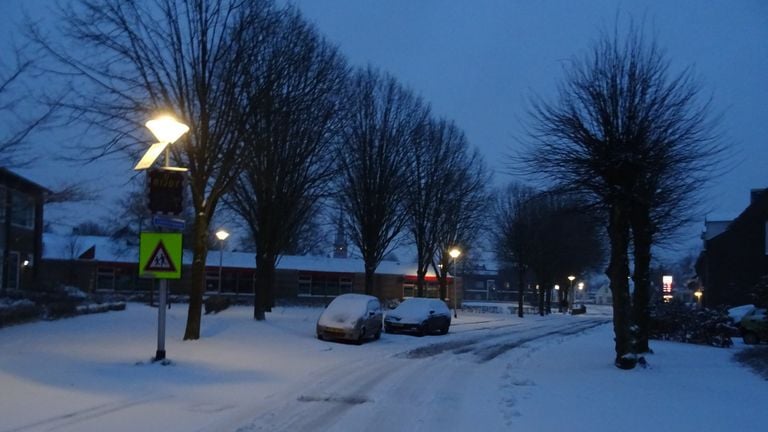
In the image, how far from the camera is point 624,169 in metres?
15.0

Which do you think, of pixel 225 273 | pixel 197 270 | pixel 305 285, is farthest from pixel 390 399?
pixel 305 285

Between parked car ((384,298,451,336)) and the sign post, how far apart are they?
15177 mm

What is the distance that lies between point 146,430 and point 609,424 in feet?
19.5

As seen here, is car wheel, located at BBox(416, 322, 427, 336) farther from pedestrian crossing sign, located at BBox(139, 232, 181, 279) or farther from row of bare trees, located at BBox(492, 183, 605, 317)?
row of bare trees, located at BBox(492, 183, 605, 317)

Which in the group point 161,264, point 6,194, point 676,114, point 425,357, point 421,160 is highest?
point 421,160

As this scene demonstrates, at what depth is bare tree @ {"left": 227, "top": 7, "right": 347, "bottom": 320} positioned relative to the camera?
19.6 m

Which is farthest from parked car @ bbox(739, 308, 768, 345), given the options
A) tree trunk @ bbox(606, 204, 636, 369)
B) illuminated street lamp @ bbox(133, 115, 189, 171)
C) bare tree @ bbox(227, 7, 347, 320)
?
Result: illuminated street lamp @ bbox(133, 115, 189, 171)

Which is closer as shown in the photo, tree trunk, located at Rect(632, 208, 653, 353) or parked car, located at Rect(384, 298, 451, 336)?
tree trunk, located at Rect(632, 208, 653, 353)

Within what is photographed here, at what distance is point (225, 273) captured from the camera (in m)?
59.5

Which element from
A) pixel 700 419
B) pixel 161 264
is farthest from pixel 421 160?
pixel 700 419

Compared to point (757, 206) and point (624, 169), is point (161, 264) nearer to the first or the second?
point (624, 169)

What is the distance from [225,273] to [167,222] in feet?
155

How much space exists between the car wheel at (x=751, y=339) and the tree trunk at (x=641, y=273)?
35.5ft

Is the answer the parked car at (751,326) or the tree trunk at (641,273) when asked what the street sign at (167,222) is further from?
the parked car at (751,326)
